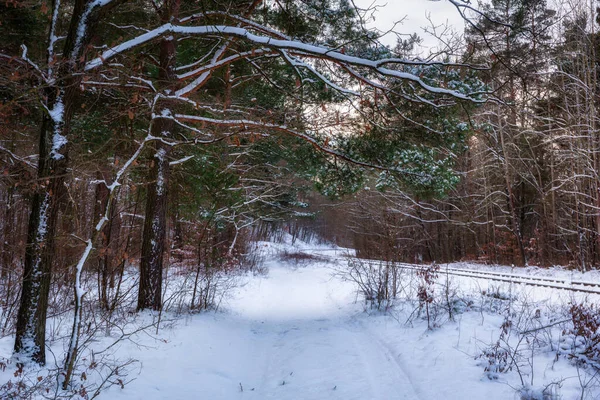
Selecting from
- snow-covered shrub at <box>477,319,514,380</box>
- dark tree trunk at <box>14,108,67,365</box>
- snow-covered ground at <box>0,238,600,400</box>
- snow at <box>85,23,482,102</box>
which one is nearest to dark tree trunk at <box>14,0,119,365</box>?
dark tree trunk at <box>14,108,67,365</box>

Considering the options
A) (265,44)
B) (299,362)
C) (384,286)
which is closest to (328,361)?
(299,362)

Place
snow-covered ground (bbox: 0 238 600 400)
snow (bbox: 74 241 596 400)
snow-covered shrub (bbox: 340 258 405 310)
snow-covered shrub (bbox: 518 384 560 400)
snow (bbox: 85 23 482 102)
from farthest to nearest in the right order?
1. snow-covered shrub (bbox: 340 258 405 310)
2. snow (bbox: 74 241 596 400)
3. snow-covered ground (bbox: 0 238 600 400)
4. snow (bbox: 85 23 482 102)
5. snow-covered shrub (bbox: 518 384 560 400)

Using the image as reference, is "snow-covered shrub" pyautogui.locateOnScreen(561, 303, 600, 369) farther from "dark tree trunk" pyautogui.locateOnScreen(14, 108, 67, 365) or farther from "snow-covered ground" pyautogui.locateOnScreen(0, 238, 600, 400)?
"dark tree trunk" pyautogui.locateOnScreen(14, 108, 67, 365)

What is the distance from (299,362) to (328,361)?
0.47 m

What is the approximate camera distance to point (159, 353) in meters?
5.34

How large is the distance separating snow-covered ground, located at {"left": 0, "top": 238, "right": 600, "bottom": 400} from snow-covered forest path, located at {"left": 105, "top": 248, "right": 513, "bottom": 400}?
14mm

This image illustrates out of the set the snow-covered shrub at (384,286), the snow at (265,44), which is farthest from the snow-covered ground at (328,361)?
the snow at (265,44)

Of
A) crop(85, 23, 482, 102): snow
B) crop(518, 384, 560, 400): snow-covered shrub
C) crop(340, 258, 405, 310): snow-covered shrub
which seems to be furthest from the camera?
crop(340, 258, 405, 310): snow-covered shrub

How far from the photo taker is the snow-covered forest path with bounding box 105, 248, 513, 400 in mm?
4348

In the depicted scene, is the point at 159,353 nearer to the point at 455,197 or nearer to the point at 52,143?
the point at 52,143

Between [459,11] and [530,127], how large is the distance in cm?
1828

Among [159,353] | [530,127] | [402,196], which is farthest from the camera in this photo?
[402,196]

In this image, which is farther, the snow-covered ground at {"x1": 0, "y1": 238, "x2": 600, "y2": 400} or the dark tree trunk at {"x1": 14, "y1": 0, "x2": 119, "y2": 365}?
the snow-covered ground at {"x1": 0, "y1": 238, "x2": 600, "y2": 400}

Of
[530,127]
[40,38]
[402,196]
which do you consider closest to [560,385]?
[40,38]
